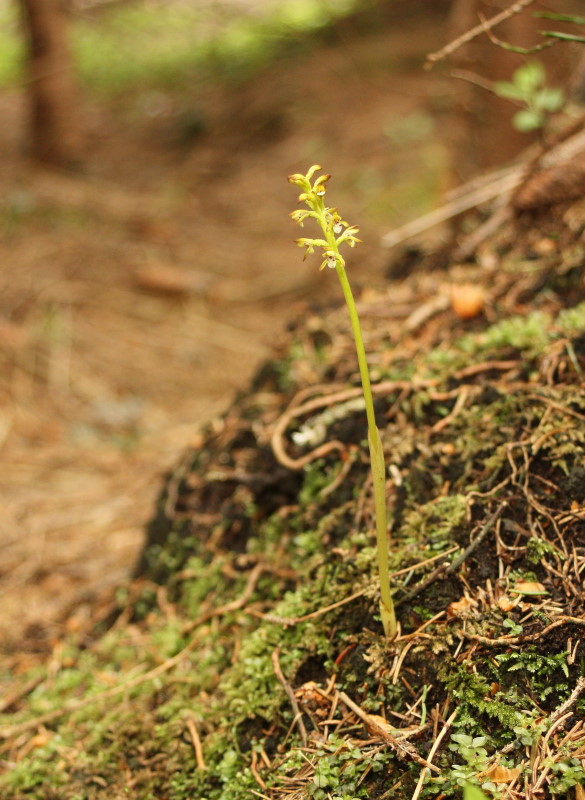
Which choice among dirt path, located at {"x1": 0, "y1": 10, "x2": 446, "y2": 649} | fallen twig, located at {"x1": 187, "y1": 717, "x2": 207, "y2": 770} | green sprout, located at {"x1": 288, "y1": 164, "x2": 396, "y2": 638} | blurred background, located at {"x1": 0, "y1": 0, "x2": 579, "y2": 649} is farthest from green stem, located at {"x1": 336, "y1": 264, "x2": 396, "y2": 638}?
dirt path, located at {"x1": 0, "y1": 10, "x2": 446, "y2": 649}

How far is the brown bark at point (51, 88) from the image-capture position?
6.04m

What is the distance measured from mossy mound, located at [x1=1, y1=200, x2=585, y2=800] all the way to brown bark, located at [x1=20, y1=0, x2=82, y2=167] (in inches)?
→ 207

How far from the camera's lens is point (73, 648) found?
232 cm

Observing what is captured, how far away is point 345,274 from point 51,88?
20.7ft

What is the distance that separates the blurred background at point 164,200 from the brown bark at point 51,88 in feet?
0.06

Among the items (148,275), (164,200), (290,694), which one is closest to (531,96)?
(290,694)

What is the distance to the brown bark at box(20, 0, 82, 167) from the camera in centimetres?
604

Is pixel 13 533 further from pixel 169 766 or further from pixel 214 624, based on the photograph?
pixel 169 766

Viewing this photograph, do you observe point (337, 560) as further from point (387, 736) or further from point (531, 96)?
point (531, 96)

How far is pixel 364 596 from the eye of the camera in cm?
161

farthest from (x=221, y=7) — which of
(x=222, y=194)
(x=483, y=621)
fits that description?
(x=483, y=621)

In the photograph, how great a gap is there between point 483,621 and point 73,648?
4.96 feet

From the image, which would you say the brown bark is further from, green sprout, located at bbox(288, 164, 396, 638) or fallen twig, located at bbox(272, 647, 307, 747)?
fallen twig, located at bbox(272, 647, 307, 747)

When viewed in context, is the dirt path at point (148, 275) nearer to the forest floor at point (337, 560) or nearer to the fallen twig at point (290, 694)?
the forest floor at point (337, 560)
